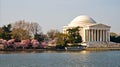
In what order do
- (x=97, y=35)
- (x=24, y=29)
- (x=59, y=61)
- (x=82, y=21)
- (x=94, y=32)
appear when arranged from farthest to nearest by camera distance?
(x=82, y=21) < (x=97, y=35) < (x=94, y=32) < (x=24, y=29) < (x=59, y=61)

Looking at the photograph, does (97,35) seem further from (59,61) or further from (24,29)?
(59,61)

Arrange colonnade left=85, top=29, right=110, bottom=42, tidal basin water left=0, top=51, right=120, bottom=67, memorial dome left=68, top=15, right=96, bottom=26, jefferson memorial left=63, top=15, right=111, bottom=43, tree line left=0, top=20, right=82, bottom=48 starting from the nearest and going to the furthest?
tidal basin water left=0, top=51, right=120, bottom=67 → tree line left=0, top=20, right=82, bottom=48 → jefferson memorial left=63, top=15, right=111, bottom=43 → colonnade left=85, top=29, right=110, bottom=42 → memorial dome left=68, top=15, right=96, bottom=26

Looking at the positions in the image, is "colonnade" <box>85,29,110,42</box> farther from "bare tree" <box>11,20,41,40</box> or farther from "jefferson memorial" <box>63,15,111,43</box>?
"bare tree" <box>11,20,41,40</box>

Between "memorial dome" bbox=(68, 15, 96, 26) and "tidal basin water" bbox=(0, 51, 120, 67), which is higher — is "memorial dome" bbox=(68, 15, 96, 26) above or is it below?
above

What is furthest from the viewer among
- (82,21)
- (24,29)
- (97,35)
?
(82,21)

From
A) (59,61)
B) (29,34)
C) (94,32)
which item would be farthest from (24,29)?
(59,61)

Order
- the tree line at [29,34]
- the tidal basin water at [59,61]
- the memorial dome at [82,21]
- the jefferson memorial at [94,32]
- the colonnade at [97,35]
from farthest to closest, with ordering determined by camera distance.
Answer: the memorial dome at [82,21], the colonnade at [97,35], the jefferson memorial at [94,32], the tree line at [29,34], the tidal basin water at [59,61]

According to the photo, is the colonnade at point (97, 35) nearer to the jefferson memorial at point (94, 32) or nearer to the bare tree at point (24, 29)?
the jefferson memorial at point (94, 32)

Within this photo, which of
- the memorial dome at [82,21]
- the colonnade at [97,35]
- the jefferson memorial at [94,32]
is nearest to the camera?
the jefferson memorial at [94,32]

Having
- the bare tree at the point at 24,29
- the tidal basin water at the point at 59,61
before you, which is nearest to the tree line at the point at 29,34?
the bare tree at the point at 24,29

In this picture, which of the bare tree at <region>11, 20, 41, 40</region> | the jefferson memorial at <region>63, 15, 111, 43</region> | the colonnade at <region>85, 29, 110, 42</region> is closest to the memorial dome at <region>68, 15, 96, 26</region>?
the jefferson memorial at <region>63, 15, 111, 43</region>

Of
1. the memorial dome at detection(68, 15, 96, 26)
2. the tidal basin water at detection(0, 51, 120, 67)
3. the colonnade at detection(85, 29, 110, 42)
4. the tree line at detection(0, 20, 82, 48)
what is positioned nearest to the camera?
the tidal basin water at detection(0, 51, 120, 67)

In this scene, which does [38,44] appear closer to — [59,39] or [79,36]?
[59,39]

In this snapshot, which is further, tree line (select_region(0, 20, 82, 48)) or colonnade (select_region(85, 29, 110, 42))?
colonnade (select_region(85, 29, 110, 42))
